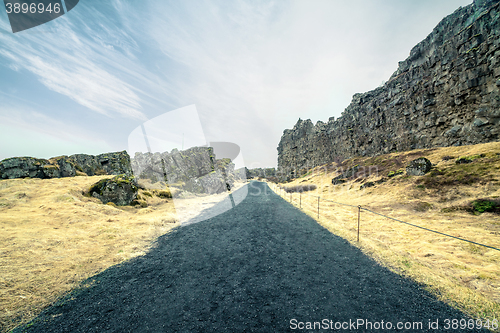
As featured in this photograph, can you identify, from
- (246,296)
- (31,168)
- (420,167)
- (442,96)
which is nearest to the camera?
(246,296)

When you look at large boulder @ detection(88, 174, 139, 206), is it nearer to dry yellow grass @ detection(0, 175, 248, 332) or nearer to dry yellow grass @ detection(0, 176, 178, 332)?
dry yellow grass @ detection(0, 175, 248, 332)

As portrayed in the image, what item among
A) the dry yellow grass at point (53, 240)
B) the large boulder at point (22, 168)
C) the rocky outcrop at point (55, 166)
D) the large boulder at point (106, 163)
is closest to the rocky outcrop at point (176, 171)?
the large boulder at point (106, 163)

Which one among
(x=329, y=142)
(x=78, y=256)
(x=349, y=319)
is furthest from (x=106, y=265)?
(x=329, y=142)

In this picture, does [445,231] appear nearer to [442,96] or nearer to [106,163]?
[442,96]

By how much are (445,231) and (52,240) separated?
23.6 meters

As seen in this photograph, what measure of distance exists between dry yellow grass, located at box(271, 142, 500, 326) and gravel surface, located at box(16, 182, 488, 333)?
3.45 feet

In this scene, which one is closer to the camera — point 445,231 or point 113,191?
point 445,231

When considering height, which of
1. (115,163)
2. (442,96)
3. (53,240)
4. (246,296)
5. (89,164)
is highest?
(442,96)

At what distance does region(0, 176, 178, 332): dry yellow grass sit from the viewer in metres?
5.72

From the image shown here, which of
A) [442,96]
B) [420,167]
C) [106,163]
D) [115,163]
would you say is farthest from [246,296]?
[106,163]

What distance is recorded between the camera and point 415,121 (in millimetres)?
35344

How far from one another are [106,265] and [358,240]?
1366 cm

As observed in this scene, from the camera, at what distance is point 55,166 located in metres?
22.9

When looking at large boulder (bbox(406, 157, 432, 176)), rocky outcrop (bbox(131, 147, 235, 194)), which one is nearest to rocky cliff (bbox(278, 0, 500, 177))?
large boulder (bbox(406, 157, 432, 176))
